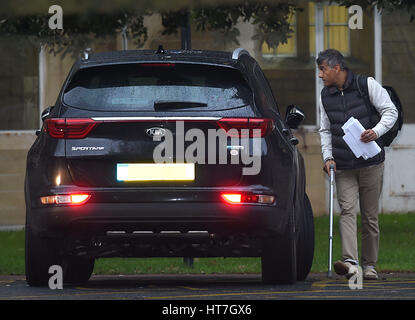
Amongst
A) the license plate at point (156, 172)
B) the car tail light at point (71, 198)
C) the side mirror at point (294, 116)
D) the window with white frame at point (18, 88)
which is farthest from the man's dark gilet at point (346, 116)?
the window with white frame at point (18, 88)

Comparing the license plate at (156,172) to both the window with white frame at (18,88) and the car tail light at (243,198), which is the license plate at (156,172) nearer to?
the car tail light at (243,198)

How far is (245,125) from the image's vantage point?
32.8 ft

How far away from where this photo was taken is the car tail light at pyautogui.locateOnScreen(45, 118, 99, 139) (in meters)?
10.0

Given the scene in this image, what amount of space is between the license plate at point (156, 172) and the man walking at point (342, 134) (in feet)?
7.21

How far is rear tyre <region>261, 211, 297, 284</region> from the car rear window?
1.03 meters

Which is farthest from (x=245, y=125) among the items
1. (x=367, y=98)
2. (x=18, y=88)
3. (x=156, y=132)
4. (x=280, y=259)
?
(x=18, y=88)

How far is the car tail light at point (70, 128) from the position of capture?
1003 centimetres

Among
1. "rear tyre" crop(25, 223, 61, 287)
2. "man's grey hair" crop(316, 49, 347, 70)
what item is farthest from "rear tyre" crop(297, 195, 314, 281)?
"rear tyre" crop(25, 223, 61, 287)

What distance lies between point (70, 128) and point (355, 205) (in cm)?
290

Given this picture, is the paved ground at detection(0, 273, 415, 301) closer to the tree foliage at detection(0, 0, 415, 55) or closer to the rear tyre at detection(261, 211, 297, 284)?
the rear tyre at detection(261, 211, 297, 284)

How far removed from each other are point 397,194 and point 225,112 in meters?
11.9

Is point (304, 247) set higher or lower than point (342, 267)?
higher

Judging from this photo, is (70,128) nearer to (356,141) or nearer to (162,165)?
(162,165)
